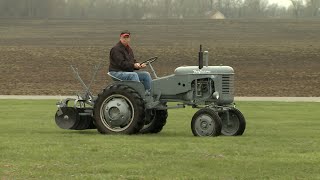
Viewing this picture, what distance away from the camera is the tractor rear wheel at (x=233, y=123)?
17453 millimetres

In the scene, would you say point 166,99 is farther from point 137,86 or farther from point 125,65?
point 125,65

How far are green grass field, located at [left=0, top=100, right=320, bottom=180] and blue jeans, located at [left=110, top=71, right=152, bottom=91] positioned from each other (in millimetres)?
1068

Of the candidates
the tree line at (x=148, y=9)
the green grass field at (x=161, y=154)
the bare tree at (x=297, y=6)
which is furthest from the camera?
the bare tree at (x=297, y=6)

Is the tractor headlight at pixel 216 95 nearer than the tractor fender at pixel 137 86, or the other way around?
the tractor headlight at pixel 216 95

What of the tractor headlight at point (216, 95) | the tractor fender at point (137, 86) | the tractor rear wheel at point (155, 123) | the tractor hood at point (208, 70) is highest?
the tractor hood at point (208, 70)

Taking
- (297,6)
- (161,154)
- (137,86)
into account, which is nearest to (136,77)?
(137,86)

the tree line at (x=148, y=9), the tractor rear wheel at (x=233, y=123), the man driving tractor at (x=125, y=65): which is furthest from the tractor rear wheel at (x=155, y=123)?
the tree line at (x=148, y=9)

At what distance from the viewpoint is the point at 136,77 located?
17656mm

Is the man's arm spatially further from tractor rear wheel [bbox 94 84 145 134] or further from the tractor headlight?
the tractor headlight

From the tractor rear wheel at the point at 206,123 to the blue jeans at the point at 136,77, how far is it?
1.38m

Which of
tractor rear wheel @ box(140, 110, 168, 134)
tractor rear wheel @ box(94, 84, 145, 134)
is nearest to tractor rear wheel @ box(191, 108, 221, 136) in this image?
tractor rear wheel @ box(94, 84, 145, 134)

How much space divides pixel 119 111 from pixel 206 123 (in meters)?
1.78

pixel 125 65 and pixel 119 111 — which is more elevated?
pixel 125 65

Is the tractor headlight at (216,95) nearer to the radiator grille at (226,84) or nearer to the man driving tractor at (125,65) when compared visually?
the radiator grille at (226,84)
